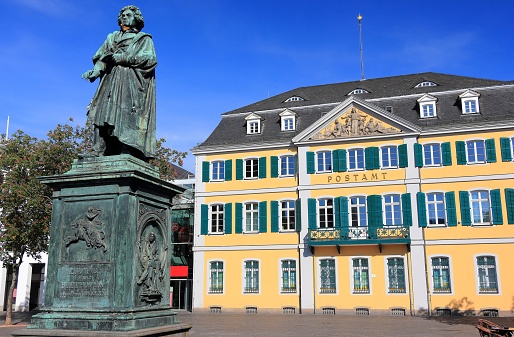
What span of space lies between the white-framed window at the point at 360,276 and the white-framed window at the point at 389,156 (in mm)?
5402

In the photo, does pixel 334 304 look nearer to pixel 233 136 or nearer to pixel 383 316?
pixel 383 316

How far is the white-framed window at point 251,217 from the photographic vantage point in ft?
105

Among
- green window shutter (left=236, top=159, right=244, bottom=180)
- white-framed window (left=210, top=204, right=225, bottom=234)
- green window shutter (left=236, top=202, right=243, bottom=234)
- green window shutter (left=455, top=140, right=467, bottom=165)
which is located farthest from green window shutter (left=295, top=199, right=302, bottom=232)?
green window shutter (left=455, top=140, right=467, bottom=165)

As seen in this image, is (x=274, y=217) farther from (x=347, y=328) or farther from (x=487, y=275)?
(x=487, y=275)

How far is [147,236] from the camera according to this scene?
614cm

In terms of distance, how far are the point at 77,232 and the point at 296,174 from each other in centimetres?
2599

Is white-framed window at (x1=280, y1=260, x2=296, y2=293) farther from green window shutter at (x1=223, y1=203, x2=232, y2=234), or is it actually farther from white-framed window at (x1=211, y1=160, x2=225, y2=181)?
white-framed window at (x1=211, y1=160, x2=225, y2=181)

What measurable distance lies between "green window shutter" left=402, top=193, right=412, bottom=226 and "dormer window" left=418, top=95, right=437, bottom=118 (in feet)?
16.7

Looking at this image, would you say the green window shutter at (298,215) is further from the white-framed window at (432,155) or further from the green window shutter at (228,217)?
the white-framed window at (432,155)

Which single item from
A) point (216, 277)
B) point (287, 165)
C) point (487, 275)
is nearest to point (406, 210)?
point (487, 275)

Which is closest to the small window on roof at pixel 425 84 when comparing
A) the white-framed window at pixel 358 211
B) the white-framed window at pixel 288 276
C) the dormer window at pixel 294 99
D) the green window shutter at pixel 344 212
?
the dormer window at pixel 294 99

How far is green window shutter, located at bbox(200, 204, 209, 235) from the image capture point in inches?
1284

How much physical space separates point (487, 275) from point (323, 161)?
10.6 metres

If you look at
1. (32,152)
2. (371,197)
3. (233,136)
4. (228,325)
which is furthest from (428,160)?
(32,152)
